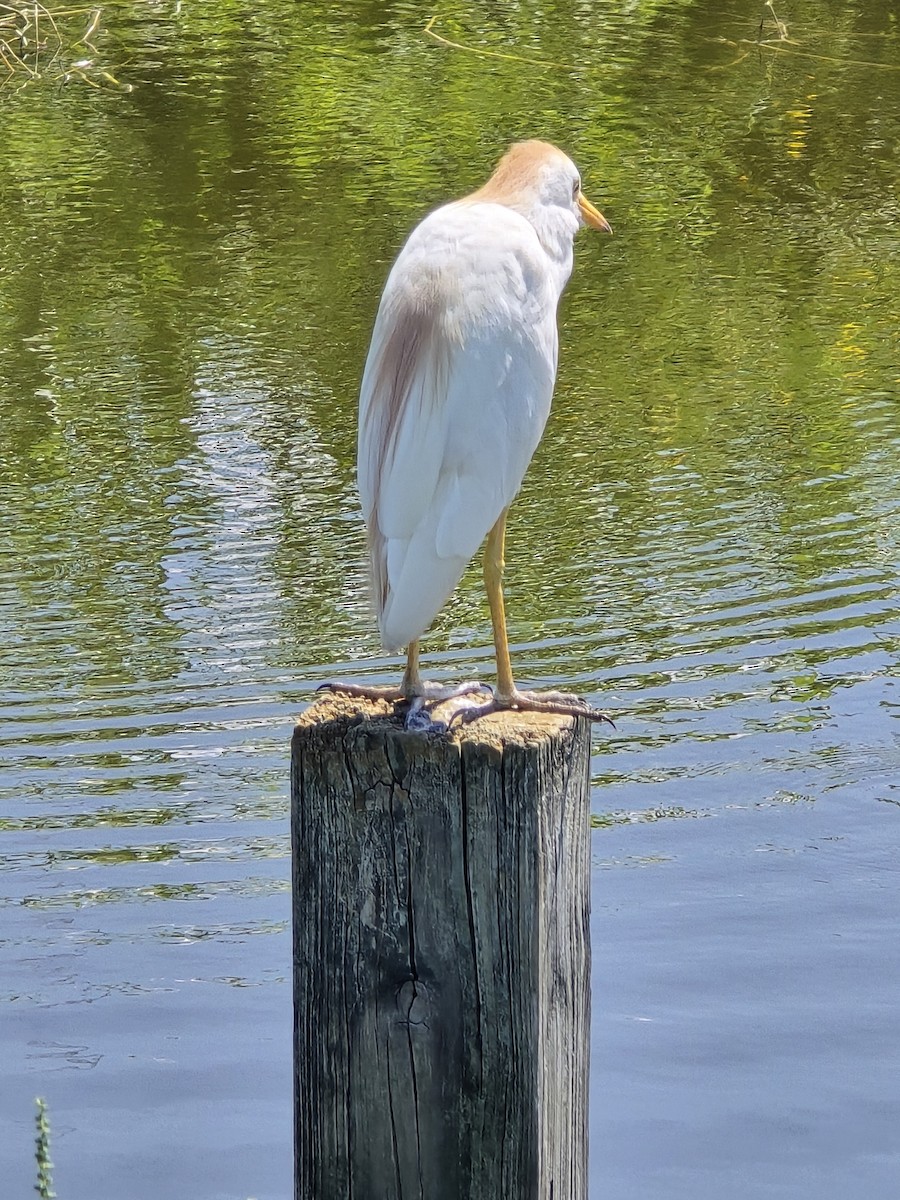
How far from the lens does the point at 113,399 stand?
7.49 meters

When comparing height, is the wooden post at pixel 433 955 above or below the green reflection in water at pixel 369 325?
above

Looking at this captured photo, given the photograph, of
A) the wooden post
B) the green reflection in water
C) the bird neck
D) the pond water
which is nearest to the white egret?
the bird neck

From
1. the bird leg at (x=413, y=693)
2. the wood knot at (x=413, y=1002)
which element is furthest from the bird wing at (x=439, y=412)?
the wood knot at (x=413, y=1002)

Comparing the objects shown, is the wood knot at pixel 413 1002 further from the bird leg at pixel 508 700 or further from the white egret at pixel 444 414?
the white egret at pixel 444 414

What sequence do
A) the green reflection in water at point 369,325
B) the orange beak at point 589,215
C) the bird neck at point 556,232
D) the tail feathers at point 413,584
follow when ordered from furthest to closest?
the green reflection in water at point 369,325
the orange beak at point 589,215
the bird neck at point 556,232
the tail feathers at point 413,584

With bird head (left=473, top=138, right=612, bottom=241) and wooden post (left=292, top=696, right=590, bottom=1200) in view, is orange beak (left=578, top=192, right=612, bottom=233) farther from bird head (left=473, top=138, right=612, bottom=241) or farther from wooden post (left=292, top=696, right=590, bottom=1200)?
wooden post (left=292, top=696, right=590, bottom=1200)

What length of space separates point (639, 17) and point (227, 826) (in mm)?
10062

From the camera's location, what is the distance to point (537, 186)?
350 centimetres

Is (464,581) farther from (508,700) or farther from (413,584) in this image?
(508,700)

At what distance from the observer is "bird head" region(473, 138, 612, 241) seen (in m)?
3.47

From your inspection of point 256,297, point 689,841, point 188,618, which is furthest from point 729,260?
point 689,841

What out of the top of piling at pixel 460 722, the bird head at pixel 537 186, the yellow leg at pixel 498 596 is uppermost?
the bird head at pixel 537 186

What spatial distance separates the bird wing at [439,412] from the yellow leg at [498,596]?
0.52 feet

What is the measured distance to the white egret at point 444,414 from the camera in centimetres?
293
